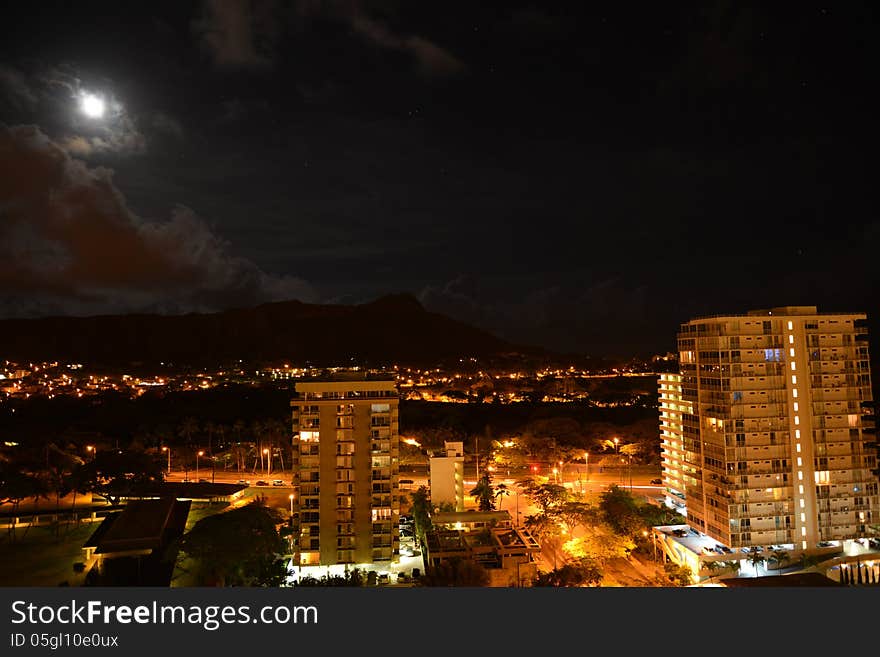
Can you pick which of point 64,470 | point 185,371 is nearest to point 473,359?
point 185,371

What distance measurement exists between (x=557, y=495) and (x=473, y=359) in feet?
235

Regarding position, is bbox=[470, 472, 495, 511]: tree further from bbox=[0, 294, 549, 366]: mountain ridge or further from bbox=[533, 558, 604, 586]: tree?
bbox=[0, 294, 549, 366]: mountain ridge

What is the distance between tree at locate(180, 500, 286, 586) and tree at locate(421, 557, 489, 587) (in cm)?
304

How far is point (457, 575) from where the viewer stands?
10.0 metres

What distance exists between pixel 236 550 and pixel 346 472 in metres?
2.64

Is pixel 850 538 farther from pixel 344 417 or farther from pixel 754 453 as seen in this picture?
pixel 344 417

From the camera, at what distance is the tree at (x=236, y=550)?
1049cm

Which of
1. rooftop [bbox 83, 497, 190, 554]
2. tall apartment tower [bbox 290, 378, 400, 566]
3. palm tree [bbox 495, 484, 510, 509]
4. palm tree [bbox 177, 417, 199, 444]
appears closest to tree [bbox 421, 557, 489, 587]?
tall apartment tower [bbox 290, 378, 400, 566]

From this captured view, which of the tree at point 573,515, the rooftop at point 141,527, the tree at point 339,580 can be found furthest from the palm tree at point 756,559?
the rooftop at point 141,527

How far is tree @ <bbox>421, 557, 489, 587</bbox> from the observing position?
9.86m

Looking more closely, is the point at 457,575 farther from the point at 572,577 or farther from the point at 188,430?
the point at 188,430

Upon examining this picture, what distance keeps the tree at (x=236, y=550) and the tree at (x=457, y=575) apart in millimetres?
3036

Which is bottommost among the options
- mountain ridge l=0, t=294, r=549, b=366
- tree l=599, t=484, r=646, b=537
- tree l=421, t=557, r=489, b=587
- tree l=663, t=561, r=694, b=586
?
tree l=663, t=561, r=694, b=586

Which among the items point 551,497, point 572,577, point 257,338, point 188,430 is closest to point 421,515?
point 551,497
